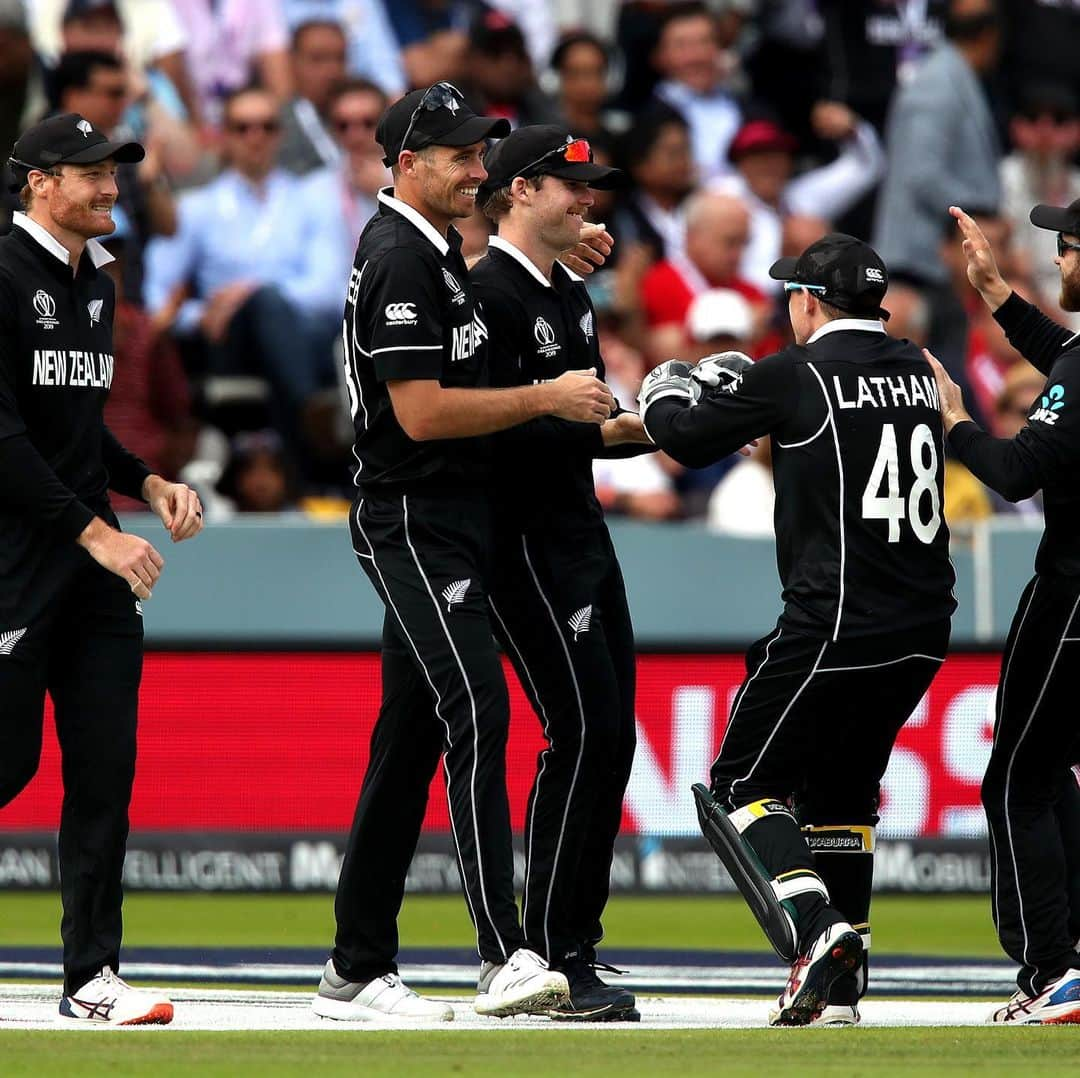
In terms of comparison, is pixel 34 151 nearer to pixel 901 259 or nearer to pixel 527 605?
pixel 527 605

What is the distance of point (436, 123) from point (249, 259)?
7.08 metres

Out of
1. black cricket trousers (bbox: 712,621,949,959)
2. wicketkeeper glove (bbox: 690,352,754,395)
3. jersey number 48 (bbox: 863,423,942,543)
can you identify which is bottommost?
black cricket trousers (bbox: 712,621,949,959)

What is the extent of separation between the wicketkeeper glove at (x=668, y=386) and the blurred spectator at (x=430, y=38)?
7.70 m

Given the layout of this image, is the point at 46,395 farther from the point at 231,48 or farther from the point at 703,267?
the point at 231,48

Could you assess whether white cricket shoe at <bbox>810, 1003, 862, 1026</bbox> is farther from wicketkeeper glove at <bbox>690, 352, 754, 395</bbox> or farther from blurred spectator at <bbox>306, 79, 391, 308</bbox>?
blurred spectator at <bbox>306, 79, 391, 308</bbox>

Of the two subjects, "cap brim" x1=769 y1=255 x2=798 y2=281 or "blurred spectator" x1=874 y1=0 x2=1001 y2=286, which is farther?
"blurred spectator" x1=874 y1=0 x2=1001 y2=286

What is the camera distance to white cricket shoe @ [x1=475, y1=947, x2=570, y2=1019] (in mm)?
6348

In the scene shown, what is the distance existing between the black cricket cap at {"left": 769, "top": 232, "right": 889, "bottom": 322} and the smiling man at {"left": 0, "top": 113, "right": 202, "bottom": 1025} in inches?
79.2

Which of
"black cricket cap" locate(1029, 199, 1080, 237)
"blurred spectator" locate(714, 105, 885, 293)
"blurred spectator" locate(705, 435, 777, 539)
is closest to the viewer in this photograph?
"black cricket cap" locate(1029, 199, 1080, 237)

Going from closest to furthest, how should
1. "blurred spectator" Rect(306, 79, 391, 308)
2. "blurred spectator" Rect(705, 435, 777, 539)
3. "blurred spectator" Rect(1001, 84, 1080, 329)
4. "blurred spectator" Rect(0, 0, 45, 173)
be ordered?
1. "blurred spectator" Rect(705, 435, 777, 539)
2. "blurred spectator" Rect(0, 0, 45, 173)
3. "blurred spectator" Rect(306, 79, 391, 308)
4. "blurred spectator" Rect(1001, 84, 1080, 329)

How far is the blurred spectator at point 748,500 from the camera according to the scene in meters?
11.9

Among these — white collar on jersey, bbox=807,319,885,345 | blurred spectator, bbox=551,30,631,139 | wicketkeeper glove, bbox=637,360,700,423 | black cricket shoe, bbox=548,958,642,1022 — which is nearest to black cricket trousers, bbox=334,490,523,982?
black cricket shoe, bbox=548,958,642,1022

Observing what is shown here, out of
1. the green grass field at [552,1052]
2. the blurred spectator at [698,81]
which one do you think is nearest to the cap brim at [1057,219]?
the green grass field at [552,1052]

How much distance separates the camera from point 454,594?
654cm
